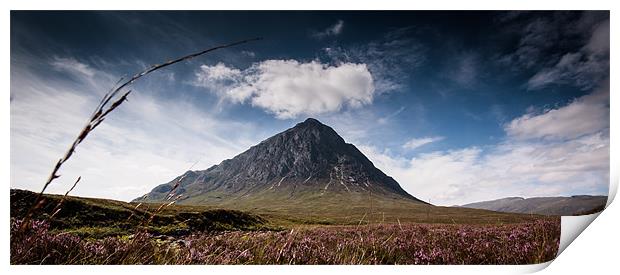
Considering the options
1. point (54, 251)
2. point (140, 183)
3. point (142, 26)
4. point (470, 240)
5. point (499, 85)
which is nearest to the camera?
point (54, 251)

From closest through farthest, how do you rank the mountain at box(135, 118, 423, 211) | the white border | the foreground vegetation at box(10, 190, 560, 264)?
the foreground vegetation at box(10, 190, 560, 264) → the white border → the mountain at box(135, 118, 423, 211)

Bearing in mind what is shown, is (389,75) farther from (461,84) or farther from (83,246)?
(83,246)

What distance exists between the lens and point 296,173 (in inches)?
5846

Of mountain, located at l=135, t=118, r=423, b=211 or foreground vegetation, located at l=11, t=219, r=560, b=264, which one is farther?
mountain, located at l=135, t=118, r=423, b=211

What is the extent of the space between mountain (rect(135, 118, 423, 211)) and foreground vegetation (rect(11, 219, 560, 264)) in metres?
105

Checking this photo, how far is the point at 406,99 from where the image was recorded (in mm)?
8594

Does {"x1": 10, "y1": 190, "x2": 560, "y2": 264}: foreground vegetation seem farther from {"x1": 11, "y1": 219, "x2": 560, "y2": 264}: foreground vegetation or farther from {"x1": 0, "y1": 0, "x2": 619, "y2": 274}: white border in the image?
{"x1": 0, "y1": 0, "x2": 619, "y2": 274}: white border

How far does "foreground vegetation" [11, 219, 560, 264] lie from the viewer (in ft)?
14.6

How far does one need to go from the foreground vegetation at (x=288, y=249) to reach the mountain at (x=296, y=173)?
105233mm

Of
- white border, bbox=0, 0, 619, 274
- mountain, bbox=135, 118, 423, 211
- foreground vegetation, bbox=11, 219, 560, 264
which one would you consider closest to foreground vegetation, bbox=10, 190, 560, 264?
foreground vegetation, bbox=11, 219, 560, 264

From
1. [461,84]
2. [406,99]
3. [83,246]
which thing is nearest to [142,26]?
[83,246]

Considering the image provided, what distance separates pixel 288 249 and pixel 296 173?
144m
